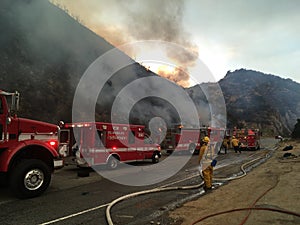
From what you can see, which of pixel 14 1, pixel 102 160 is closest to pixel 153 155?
pixel 102 160

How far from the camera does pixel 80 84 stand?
25031mm

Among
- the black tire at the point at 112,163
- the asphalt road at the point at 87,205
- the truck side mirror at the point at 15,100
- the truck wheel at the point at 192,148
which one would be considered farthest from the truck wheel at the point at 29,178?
the truck wheel at the point at 192,148

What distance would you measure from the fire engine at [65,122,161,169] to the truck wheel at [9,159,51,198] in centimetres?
419

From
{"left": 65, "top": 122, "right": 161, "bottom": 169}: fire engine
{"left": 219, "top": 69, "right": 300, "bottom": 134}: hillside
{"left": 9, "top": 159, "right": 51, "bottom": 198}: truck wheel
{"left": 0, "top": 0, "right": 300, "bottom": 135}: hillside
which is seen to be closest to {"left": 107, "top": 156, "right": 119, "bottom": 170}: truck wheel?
{"left": 65, "top": 122, "right": 161, "bottom": 169}: fire engine

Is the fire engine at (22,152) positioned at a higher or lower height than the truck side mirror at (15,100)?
lower

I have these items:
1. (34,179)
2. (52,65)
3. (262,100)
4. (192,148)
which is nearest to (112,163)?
(34,179)

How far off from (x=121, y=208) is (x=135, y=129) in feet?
26.3

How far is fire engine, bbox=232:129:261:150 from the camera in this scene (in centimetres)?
2835

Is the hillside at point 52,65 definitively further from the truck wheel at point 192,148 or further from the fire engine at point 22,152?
the fire engine at point 22,152

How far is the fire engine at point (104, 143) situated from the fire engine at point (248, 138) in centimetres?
1796

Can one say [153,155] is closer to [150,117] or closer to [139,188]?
[139,188]

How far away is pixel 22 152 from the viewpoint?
287 inches

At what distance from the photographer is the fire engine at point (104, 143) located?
1170 cm

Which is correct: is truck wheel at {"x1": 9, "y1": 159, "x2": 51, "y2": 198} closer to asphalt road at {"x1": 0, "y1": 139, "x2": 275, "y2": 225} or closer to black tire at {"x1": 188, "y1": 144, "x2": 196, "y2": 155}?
asphalt road at {"x1": 0, "y1": 139, "x2": 275, "y2": 225}
